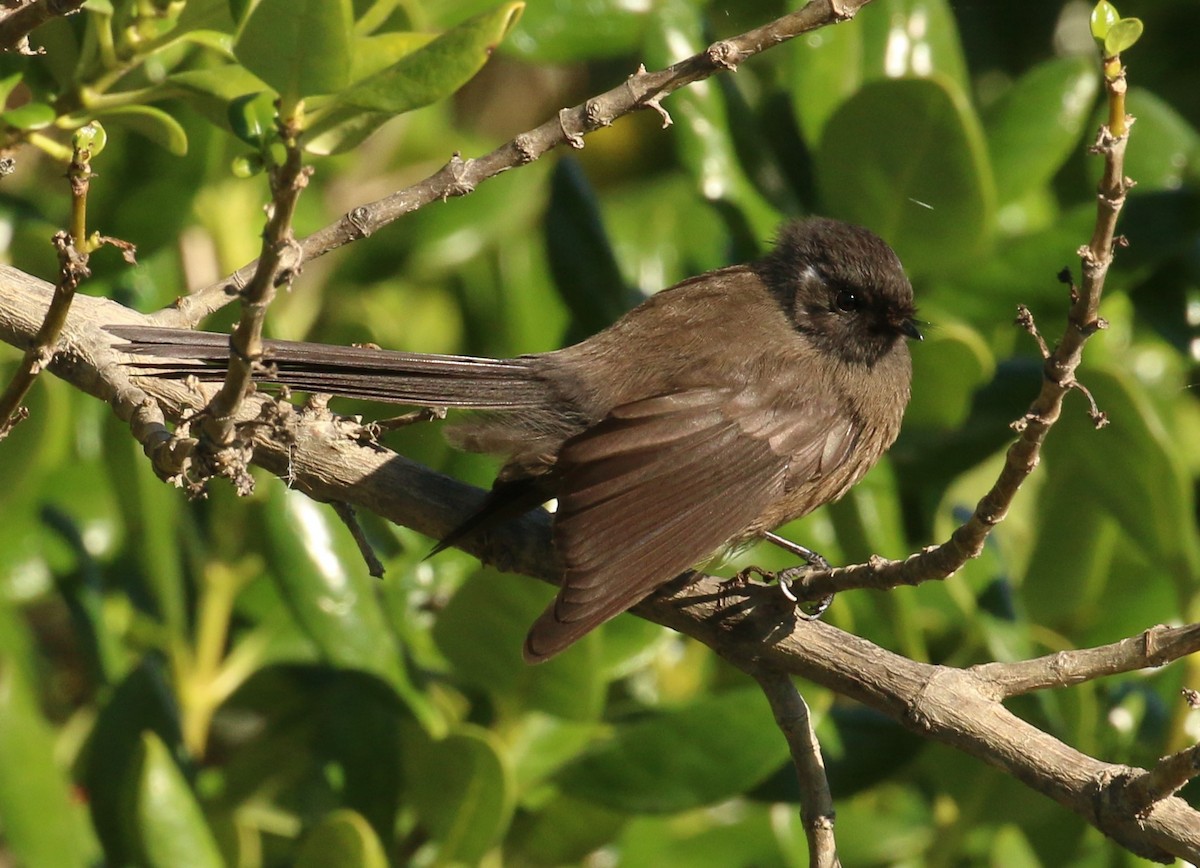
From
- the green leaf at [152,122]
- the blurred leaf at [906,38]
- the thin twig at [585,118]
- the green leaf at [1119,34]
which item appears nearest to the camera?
the green leaf at [1119,34]

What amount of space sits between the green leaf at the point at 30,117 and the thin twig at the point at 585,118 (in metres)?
0.55

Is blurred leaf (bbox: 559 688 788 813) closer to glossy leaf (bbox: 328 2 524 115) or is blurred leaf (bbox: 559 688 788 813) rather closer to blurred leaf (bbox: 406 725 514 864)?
blurred leaf (bbox: 406 725 514 864)

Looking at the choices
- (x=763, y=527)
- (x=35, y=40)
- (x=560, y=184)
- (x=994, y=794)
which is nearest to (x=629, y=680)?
(x=763, y=527)

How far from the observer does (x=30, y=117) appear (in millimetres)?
2857

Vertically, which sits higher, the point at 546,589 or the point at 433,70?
the point at 433,70

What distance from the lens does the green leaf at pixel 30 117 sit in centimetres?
284

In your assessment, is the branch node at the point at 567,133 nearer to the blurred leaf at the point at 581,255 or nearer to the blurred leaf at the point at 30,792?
the blurred leaf at the point at 581,255

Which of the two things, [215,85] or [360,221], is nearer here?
[360,221]

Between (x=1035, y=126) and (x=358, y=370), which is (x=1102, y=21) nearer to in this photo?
(x=358, y=370)

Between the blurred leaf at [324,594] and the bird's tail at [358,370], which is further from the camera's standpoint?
the blurred leaf at [324,594]

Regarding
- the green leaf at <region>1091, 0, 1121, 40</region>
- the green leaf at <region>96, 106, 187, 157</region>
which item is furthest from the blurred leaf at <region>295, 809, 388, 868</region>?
the green leaf at <region>1091, 0, 1121, 40</region>

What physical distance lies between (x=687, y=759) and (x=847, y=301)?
4.86ft

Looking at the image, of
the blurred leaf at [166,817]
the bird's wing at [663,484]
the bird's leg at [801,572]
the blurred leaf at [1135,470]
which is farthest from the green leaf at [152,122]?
the blurred leaf at [1135,470]

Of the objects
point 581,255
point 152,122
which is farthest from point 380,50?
point 581,255
